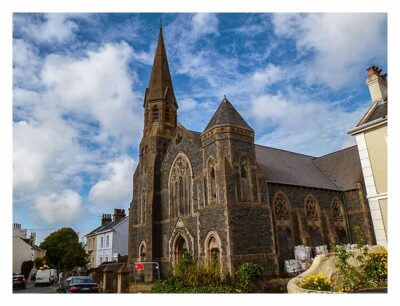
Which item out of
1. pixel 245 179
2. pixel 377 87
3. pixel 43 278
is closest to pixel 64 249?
pixel 43 278

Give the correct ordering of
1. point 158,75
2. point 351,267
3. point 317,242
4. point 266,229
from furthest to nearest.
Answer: point 158,75 → point 317,242 → point 266,229 → point 351,267

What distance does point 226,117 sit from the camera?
70.7ft

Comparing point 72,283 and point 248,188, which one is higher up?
point 248,188

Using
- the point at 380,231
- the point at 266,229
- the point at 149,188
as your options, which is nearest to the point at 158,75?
the point at 149,188

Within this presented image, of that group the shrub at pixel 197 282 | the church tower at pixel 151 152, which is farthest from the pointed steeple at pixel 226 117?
the shrub at pixel 197 282

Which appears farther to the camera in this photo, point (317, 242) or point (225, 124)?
point (317, 242)

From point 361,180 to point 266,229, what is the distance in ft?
43.0

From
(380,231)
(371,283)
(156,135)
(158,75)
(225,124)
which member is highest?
Answer: (158,75)

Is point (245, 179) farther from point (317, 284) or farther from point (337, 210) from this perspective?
point (337, 210)

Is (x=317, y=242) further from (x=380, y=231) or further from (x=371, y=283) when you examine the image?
(x=371, y=283)

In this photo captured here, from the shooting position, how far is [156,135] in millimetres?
28219

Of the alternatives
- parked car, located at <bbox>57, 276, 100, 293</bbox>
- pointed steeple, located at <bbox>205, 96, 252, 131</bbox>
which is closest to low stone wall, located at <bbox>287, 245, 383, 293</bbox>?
parked car, located at <bbox>57, 276, 100, 293</bbox>

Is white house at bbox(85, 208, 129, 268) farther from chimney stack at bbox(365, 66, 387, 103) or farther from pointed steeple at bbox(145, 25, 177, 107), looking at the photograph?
chimney stack at bbox(365, 66, 387, 103)

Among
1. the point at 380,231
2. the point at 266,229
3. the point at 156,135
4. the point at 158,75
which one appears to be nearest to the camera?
the point at 380,231
